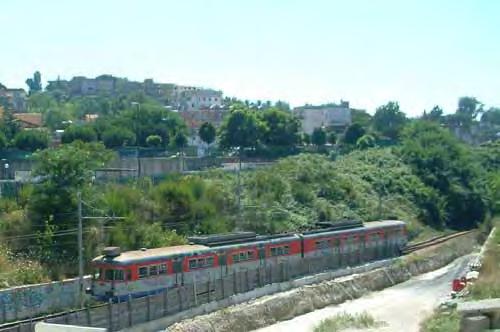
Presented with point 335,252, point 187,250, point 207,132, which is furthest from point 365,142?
point 187,250

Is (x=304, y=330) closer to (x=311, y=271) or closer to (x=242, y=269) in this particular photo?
(x=242, y=269)

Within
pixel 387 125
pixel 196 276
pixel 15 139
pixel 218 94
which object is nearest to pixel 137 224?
pixel 196 276

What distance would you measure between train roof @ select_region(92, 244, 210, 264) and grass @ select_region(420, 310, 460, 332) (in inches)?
409

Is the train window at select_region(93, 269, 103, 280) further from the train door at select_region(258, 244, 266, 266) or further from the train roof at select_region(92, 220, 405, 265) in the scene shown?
the train door at select_region(258, 244, 266, 266)

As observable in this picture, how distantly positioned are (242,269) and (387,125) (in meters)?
85.3

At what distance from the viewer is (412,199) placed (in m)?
68.0

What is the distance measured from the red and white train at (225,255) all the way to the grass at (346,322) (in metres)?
5.19

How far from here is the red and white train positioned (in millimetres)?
29203

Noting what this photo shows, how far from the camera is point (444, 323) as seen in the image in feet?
83.0

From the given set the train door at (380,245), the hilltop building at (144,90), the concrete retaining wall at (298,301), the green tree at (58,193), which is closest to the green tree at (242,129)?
the concrete retaining wall at (298,301)

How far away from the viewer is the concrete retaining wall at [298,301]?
30.5 m

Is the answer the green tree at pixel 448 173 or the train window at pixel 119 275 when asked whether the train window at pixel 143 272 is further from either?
the green tree at pixel 448 173

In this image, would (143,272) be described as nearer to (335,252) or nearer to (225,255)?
(225,255)

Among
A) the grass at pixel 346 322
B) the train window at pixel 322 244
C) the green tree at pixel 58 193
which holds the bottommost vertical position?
the grass at pixel 346 322
